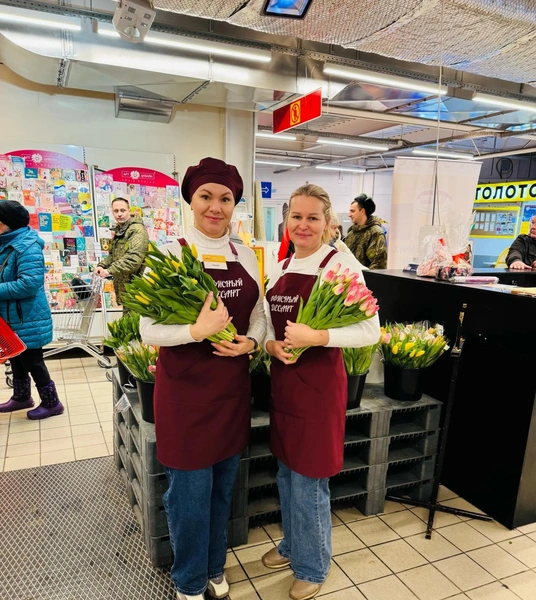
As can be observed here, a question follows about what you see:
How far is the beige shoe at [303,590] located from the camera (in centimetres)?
190

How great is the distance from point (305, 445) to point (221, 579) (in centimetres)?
73

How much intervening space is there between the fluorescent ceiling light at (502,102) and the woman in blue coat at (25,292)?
5.30 metres

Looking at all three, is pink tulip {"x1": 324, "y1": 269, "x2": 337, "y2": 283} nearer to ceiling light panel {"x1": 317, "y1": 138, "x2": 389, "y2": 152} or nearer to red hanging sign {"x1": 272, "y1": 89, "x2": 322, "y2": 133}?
red hanging sign {"x1": 272, "y1": 89, "x2": 322, "y2": 133}

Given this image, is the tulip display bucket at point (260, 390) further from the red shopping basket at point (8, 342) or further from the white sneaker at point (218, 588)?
the red shopping basket at point (8, 342)

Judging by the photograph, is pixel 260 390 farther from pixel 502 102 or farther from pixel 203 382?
pixel 502 102

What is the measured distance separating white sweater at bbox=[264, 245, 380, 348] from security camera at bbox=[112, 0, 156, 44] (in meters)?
1.86

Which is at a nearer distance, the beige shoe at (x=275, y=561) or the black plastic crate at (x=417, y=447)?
the beige shoe at (x=275, y=561)

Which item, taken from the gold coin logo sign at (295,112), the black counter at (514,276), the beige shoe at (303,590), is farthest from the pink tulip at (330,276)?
the gold coin logo sign at (295,112)

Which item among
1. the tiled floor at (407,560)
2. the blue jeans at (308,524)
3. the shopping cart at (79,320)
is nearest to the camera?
the blue jeans at (308,524)

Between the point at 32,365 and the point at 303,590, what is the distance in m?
2.72

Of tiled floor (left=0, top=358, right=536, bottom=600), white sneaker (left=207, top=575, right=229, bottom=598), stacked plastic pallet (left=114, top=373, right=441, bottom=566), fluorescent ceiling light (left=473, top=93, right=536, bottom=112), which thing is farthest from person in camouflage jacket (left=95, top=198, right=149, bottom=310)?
fluorescent ceiling light (left=473, top=93, right=536, bottom=112)

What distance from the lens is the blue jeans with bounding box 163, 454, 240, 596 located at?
1.70 m

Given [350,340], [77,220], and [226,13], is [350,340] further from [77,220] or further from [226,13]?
[77,220]

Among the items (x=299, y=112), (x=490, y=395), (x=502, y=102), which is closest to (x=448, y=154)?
(x=502, y=102)
